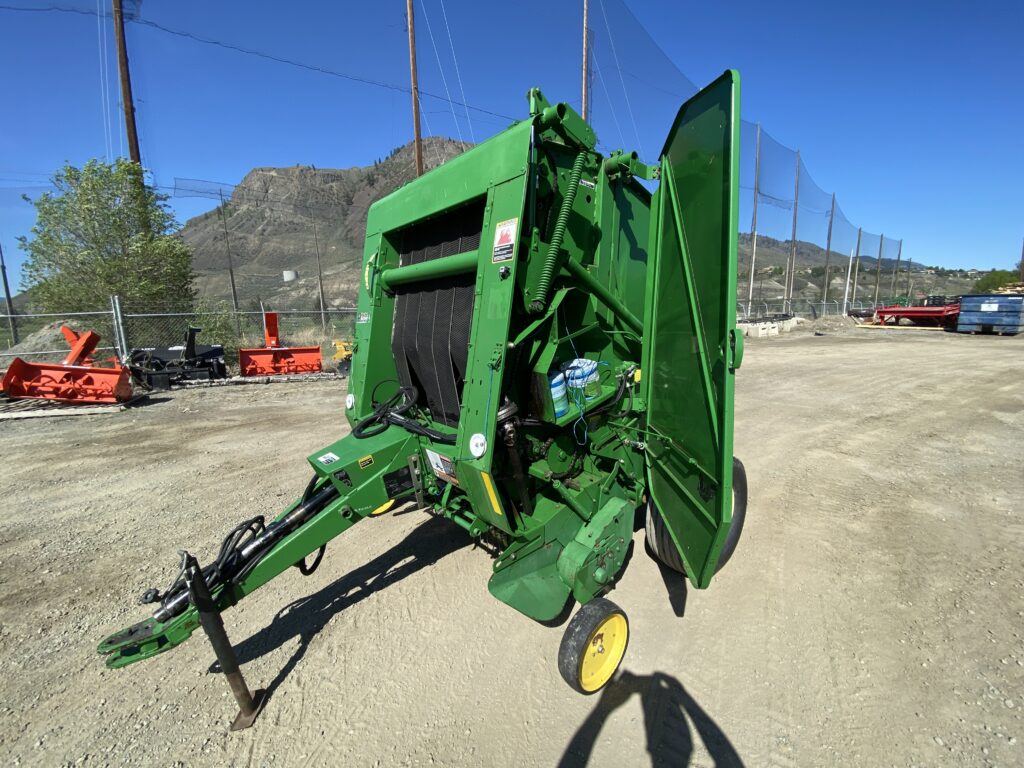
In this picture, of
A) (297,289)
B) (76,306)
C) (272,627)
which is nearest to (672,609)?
(272,627)

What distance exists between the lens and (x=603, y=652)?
2562 mm

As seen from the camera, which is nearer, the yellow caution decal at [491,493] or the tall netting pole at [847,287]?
the yellow caution decal at [491,493]

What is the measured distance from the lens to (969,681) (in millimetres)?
2518

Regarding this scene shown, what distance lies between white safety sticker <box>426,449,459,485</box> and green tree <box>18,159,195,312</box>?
1446 cm

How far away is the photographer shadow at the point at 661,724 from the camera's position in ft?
7.18

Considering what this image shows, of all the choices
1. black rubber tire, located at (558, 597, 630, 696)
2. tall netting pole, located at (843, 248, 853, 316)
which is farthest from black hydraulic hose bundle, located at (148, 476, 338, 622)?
tall netting pole, located at (843, 248, 853, 316)

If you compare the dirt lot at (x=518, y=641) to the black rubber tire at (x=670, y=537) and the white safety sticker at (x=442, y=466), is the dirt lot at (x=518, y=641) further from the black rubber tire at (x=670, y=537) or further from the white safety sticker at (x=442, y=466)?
the white safety sticker at (x=442, y=466)

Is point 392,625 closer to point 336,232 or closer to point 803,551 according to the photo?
point 803,551

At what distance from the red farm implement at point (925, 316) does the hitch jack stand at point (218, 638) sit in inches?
1302

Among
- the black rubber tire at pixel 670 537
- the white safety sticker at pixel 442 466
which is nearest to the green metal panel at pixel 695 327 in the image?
the black rubber tire at pixel 670 537

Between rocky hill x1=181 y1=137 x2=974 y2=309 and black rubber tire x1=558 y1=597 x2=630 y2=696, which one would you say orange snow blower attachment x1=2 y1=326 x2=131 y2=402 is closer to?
rocky hill x1=181 y1=137 x2=974 y2=309

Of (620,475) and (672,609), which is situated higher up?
(620,475)

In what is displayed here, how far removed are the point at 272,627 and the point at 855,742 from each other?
3293 millimetres

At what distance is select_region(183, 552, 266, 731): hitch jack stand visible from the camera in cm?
214
